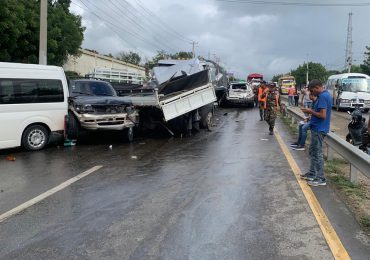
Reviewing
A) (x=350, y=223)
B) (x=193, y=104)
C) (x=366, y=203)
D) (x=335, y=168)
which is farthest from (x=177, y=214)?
(x=193, y=104)

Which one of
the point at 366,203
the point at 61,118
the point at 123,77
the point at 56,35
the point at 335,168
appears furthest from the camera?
the point at 56,35

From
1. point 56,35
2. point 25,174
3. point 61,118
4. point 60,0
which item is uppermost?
point 60,0

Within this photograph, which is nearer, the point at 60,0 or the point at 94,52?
the point at 60,0

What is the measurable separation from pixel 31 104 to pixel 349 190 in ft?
26.9

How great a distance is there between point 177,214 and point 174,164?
3988mm

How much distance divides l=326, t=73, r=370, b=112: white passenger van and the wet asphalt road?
2183 cm

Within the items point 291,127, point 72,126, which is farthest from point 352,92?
point 72,126

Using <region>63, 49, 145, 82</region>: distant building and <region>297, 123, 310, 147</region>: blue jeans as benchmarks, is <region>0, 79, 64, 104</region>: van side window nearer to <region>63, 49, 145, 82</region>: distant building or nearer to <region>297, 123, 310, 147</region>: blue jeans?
<region>297, 123, 310, 147</region>: blue jeans

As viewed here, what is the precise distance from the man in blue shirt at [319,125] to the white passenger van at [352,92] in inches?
944

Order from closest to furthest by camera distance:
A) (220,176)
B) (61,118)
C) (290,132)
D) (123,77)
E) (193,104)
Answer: (220,176)
(61,118)
(193,104)
(290,132)
(123,77)

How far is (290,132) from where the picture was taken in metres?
17.4

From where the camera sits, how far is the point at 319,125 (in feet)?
26.1

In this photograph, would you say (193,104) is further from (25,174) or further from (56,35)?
(56,35)

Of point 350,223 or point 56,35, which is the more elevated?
point 56,35
